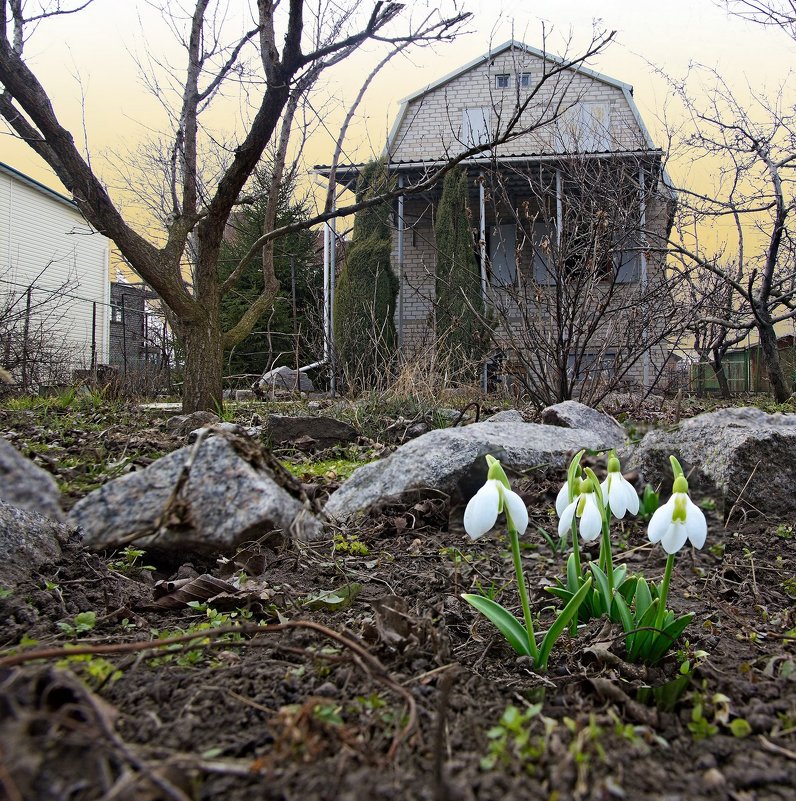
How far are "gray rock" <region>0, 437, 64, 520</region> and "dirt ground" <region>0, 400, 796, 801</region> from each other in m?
0.19

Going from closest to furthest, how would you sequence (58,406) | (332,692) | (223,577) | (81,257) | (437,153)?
(332,692)
(223,577)
(58,406)
(437,153)
(81,257)

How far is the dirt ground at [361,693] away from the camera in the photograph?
945 mm

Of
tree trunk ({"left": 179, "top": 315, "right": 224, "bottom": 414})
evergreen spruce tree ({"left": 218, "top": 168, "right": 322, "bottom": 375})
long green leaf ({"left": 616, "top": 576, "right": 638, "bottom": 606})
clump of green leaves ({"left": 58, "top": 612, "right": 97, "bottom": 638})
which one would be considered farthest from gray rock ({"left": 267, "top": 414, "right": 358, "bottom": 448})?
evergreen spruce tree ({"left": 218, "top": 168, "right": 322, "bottom": 375})

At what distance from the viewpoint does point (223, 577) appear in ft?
7.56

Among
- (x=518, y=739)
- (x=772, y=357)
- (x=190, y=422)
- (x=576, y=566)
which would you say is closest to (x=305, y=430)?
(x=190, y=422)

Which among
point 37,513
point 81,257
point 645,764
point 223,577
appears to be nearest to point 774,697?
point 645,764

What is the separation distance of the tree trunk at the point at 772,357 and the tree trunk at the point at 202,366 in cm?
673

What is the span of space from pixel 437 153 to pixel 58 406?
11804mm

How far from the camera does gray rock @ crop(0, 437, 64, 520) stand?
1.69m

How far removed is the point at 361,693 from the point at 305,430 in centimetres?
491

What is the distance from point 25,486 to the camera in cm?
206

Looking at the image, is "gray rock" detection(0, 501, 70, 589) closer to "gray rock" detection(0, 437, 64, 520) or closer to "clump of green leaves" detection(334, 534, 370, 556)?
"gray rock" detection(0, 437, 64, 520)

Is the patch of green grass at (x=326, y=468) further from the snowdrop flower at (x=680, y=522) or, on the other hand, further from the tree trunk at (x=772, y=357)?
the tree trunk at (x=772, y=357)

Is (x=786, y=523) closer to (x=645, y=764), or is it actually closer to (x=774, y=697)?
(x=774, y=697)
